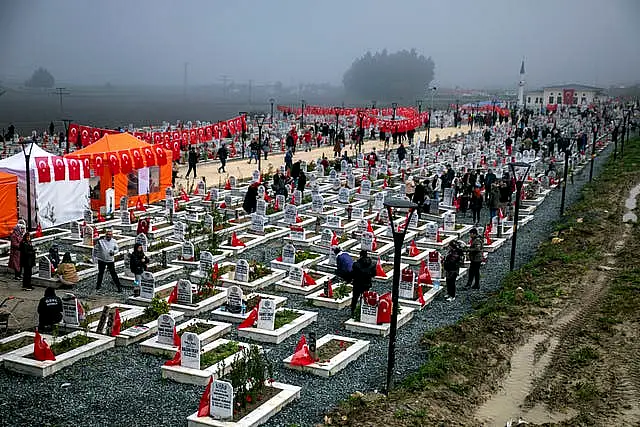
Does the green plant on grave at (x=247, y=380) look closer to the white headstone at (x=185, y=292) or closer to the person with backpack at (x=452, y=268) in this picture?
the white headstone at (x=185, y=292)

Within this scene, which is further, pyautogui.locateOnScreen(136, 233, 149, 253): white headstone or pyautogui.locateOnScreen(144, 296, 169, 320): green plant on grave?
pyautogui.locateOnScreen(136, 233, 149, 253): white headstone

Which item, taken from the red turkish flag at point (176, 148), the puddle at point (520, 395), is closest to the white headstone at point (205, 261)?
the puddle at point (520, 395)

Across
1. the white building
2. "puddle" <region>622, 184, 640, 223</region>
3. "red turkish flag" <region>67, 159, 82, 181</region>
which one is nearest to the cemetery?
"red turkish flag" <region>67, 159, 82, 181</region>

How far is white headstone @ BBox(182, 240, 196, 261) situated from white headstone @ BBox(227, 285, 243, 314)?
438 cm

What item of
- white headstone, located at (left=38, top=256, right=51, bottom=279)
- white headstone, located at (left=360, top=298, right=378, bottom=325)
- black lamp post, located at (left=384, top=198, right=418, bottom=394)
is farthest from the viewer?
white headstone, located at (left=38, top=256, right=51, bottom=279)

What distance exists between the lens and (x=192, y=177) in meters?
34.1

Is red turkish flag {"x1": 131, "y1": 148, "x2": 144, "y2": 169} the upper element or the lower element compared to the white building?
lower

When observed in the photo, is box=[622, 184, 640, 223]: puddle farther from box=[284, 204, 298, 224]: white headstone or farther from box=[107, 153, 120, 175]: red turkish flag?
box=[107, 153, 120, 175]: red turkish flag

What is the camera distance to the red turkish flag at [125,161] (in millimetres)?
24219

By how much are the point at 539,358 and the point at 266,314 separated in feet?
15.8

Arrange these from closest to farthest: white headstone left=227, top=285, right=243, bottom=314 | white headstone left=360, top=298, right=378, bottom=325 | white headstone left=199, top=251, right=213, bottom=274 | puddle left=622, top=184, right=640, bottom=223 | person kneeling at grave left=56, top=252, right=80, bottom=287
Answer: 1. white headstone left=360, top=298, right=378, bottom=325
2. white headstone left=227, top=285, right=243, bottom=314
3. person kneeling at grave left=56, top=252, right=80, bottom=287
4. white headstone left=199, top=251, right=213, bottom=274
5. puddle left=622, top=184, right=640, bottom=223

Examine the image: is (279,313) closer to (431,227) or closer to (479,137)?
(431,227)

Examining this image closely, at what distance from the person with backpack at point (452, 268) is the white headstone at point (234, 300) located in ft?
14.9

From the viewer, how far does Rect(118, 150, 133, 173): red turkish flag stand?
24219 mm
